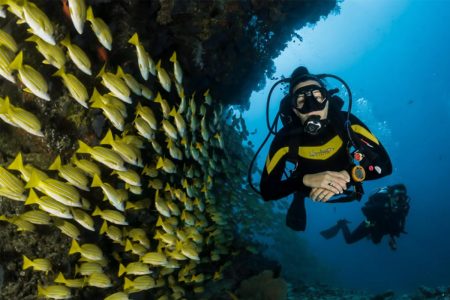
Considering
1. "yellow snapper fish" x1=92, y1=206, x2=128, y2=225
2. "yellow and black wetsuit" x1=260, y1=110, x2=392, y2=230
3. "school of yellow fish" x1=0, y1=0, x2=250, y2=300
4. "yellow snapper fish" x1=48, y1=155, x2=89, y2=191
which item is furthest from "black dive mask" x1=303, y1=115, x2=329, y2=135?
"yellow snapper fish" x1=48, y1=155, x2=89, y2=191

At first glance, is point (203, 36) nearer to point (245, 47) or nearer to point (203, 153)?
point (245, 47)

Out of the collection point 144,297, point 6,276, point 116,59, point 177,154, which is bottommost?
point 144,297

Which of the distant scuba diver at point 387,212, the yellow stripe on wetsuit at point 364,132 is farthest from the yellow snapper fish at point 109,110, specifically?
the distant scuba diver at point 387,212

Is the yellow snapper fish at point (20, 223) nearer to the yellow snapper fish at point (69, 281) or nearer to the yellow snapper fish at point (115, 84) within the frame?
the yellow snapper fish at point (69, 281)

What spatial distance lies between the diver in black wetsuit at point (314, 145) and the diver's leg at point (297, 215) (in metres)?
0.97

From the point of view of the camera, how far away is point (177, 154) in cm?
523

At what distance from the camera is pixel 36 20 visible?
2.96 m

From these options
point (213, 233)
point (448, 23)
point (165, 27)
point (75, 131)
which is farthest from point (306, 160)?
point (448, 23)

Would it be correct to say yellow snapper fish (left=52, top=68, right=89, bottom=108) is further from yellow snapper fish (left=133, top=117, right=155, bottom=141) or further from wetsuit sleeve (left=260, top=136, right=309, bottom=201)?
wetsuit sleeve (left=260, top=136, right=309, bottom=201)

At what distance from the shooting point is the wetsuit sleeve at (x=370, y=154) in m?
4.38

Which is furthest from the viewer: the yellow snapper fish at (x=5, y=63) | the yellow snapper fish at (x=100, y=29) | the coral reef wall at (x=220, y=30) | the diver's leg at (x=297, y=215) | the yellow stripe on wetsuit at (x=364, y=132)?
the coral reef wall at (x=220, y=30)

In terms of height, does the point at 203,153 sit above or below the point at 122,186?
above

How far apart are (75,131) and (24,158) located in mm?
770

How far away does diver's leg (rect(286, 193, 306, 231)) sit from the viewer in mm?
5383
